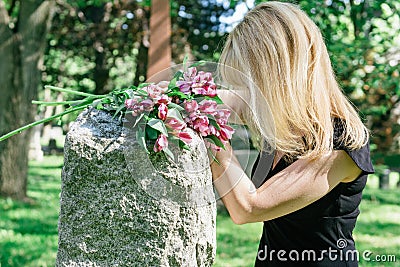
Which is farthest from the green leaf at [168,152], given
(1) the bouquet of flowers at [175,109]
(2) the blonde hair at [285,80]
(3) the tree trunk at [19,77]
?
(3) the tree trunk at [19,77]

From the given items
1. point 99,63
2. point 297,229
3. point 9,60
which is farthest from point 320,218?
point 99,63

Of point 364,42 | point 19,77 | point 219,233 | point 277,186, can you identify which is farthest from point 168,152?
point 19,77

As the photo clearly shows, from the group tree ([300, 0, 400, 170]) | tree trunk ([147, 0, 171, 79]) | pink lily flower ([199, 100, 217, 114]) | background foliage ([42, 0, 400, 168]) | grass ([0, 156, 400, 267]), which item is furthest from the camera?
background foliage ([42, 0, 400, 168])

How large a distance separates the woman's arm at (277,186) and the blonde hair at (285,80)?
2.4 inches

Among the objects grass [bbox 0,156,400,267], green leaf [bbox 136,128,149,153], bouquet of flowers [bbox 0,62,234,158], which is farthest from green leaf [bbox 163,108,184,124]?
grass [bbox 0,156,400,267]

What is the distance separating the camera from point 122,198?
A: 6.59ft

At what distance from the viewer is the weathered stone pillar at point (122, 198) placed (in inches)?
Answer: 78.3

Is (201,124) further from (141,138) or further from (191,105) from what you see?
(141,138)

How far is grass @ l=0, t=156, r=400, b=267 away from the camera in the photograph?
5.35 meters

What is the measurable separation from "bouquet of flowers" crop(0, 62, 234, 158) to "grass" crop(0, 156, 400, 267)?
3.39 m

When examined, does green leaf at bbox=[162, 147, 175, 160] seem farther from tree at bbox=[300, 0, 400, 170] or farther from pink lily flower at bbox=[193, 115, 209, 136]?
tree at bbox=[300, 0, 400, 170]

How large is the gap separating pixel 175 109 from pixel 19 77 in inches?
245

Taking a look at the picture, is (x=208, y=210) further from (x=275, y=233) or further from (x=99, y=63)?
(x=99, y=63)

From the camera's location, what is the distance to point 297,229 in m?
2.36
